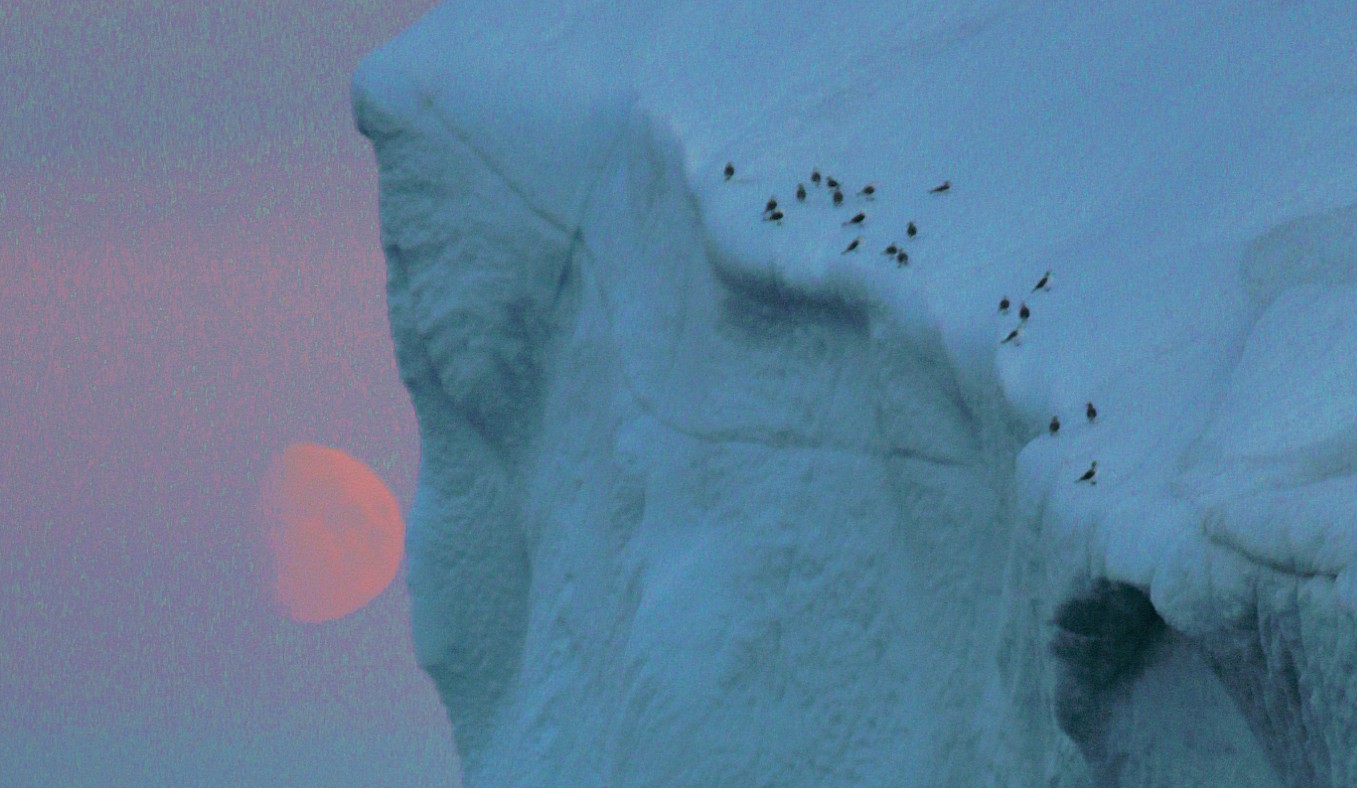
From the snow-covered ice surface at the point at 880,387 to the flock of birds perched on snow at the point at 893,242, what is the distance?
32 mm

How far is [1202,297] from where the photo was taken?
19.5 ft

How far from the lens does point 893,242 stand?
688 cm

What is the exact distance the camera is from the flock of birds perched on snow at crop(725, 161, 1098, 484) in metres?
5.61

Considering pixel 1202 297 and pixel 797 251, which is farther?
pixel 797 251

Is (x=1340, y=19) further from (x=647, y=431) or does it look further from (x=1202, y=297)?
(x=647, y=431)

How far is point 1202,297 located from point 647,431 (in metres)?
2.97

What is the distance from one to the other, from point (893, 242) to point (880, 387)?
493 mm

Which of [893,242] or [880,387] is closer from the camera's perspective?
[880,387]

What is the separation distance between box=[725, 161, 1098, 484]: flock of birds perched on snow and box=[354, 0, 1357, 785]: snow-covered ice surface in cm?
3

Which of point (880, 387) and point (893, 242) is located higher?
point (893, 242)

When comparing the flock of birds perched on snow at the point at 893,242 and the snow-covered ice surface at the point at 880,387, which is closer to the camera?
the snow-covered ice surface at the point at 880,387

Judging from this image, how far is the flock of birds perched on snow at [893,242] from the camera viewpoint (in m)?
5.61

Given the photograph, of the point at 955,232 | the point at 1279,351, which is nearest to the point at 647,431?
the point at 955,232

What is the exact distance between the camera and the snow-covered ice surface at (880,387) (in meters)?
5.20
